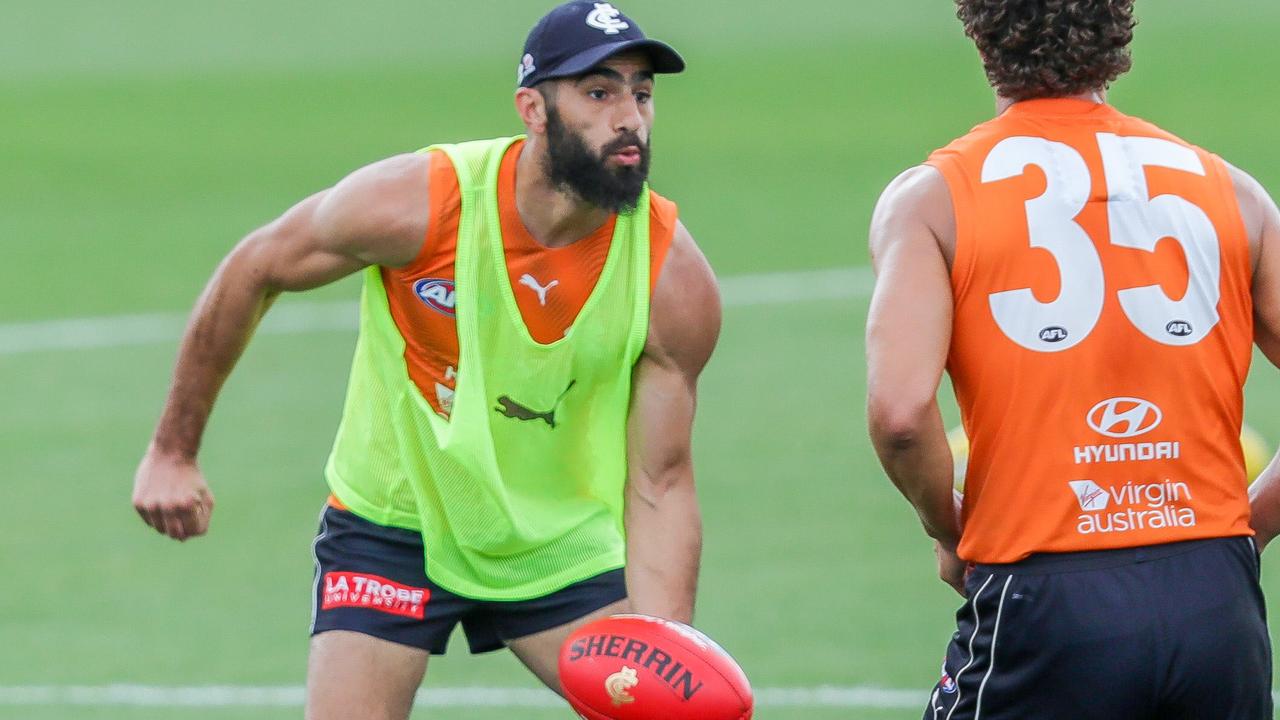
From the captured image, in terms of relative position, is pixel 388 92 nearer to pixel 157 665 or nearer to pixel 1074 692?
pixel 157 665

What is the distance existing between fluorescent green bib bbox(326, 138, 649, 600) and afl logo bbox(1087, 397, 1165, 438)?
70.7 inches

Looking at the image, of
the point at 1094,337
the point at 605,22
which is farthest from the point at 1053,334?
the point at 605,22

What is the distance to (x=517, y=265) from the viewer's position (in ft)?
21.5

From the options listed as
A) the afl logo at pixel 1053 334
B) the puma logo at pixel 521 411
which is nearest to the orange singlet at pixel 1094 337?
the afl logo at pixel 1053 334

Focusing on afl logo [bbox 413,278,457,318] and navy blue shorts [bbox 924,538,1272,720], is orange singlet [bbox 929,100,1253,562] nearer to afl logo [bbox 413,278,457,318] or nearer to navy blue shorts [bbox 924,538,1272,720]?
navy blue shorts [bbox 924,538,1272,720]

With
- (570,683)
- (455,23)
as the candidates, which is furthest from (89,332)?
(455,23)

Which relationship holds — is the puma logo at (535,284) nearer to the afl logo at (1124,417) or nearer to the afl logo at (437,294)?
the afl logo at (437,294)

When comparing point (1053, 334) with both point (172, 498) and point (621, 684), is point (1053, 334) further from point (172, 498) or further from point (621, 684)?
point (172, 498)

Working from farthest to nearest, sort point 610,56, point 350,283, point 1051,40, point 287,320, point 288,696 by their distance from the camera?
point 350,283
point 287,320
point 288,696
point 610,56
point 1051,40

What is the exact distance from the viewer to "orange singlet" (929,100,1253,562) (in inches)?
198

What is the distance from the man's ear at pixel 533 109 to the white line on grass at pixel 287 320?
10.2 metres

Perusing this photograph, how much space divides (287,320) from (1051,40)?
12343 millimetres

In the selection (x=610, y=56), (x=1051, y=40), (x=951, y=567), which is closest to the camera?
(x=1051, y=40)

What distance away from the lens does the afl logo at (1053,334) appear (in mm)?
5013
